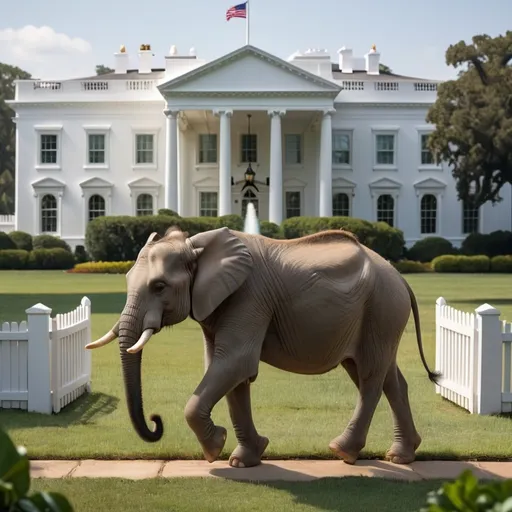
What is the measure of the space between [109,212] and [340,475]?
157 ft

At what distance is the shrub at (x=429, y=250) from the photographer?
157 feet

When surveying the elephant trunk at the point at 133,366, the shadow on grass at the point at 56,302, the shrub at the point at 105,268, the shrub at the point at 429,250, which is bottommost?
the shrub at the point at 105,268

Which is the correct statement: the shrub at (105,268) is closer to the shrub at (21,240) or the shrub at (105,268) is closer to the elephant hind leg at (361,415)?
the shrub at (21,240)

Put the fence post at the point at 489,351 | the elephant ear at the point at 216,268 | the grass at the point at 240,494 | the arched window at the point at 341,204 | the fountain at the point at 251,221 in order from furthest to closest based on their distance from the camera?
the arched window at the point at 341,204
the fountain at the point at 251,221
the fence post at the point at 489,351
the elephant ear at the point at 216,268
the grass at the point at 240,494

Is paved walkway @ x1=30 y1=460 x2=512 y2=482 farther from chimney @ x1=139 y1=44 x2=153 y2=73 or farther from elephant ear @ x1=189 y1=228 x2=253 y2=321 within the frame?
chimney @ x1=139 y1=44 x2=153 y2=73

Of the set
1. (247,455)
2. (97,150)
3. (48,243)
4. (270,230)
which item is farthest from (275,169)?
(247,455)

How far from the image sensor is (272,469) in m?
6.18

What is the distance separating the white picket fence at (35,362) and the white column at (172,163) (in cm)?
4122

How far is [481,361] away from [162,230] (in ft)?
121

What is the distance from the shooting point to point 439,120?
32.3 meters

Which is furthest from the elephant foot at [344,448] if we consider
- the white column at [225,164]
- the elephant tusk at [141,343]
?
the white column at [225,164]

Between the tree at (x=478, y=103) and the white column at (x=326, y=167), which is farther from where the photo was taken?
the white column at (x=326, y=167)

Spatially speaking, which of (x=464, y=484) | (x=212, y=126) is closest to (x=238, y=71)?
(x=212, y=126)

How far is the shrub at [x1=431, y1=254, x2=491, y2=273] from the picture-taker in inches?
1682
